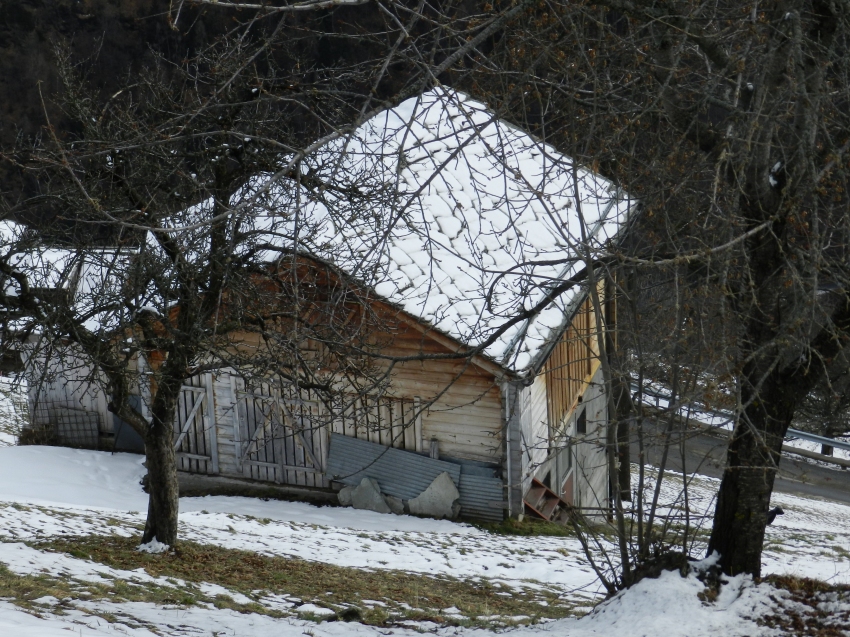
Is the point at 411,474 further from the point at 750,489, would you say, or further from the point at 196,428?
the point at 750,489

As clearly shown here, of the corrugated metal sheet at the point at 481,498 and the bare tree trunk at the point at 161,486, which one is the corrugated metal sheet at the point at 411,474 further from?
the bare tree trunk at the point at 161,486

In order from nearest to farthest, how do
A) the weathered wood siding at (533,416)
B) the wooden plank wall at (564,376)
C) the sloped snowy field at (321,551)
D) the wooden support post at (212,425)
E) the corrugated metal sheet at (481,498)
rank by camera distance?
the sloped snowy field at (321,551) → the weathered wood siding at (533,416) → the corrugated metal sheet at (481,498) → the wooden plank wall at (564,376) → the wooden support post at (212,425)

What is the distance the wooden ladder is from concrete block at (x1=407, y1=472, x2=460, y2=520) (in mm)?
1172

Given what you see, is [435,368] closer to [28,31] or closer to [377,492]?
[377,492]

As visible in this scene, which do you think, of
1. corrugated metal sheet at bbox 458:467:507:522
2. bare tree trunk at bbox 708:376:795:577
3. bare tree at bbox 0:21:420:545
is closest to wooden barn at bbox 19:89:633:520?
corrugated metal sheet at bbox 458:467:507:522

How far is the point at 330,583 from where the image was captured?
9.10 metres

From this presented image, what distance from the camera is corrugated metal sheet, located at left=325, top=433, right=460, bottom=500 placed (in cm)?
1365

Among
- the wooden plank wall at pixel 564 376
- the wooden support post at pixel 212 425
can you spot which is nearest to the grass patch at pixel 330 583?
the wooden support post at pixel 212 425

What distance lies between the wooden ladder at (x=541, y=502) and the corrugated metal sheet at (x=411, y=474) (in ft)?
1.99

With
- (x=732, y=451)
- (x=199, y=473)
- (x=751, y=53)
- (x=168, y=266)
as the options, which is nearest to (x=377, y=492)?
(x=199, y=473)

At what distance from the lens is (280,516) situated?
13.7m

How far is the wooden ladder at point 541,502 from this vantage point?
13758mm

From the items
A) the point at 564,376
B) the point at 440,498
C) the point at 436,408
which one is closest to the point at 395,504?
the point at 440,498

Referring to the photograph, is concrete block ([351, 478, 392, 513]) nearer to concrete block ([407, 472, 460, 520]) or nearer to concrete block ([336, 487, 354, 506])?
concrete block ([336, 487, 354, 506])
